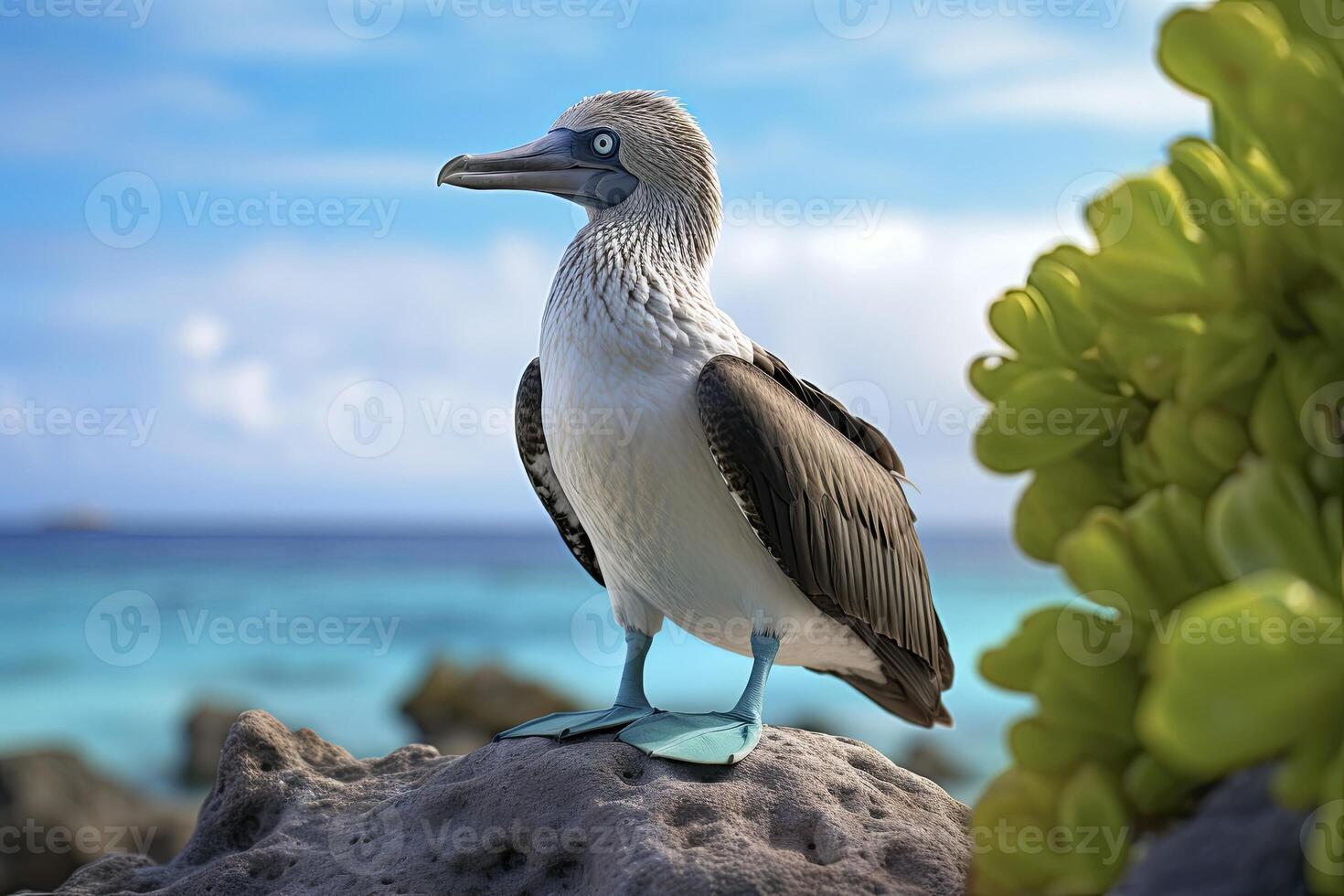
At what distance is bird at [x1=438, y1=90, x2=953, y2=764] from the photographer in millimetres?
3193

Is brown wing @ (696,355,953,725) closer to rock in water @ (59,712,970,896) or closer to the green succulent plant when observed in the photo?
rock in water @ (59,712,970,896)

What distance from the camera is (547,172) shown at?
365 cm

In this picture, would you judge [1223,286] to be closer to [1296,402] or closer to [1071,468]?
[1296,402]

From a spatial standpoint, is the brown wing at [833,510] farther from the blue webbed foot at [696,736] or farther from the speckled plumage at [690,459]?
the blue webbed foot at [696,736]

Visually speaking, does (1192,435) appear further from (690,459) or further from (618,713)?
(618,713)

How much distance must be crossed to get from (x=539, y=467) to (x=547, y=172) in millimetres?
998

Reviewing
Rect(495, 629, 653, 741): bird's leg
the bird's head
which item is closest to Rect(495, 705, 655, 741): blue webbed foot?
Rect(495, 629, 653, 741): bird's leg

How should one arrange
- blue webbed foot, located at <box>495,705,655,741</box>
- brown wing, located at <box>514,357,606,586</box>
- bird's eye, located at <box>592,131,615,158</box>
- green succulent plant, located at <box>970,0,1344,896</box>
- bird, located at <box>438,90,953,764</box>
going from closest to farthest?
green succulent plant, located at <box>970,0,1344,896</box> < bird, located at <box>438,90,953,764</box> < blue webbed foot, located at <box>495,705,655,741</box> < bird's eye, located at <box>592,131,615,158</box> < brown wing, located at <box>514,357,606,586</box>

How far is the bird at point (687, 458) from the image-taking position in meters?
3.19

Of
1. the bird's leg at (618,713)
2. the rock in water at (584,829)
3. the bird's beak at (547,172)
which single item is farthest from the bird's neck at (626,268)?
the rock in water at (584,829)

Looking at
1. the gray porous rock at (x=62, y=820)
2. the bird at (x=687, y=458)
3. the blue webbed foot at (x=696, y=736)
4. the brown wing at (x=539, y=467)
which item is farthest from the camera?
the gray porous rock at (x=62, y=820)

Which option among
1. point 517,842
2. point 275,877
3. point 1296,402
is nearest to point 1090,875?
→ point 1296,402

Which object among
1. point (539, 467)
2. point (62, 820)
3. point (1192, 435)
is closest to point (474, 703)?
point (62, 820)

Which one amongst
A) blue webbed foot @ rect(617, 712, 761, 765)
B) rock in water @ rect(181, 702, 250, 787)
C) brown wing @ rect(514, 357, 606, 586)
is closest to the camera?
blue webbed foot @ rect(617, 712, 761, 765)
